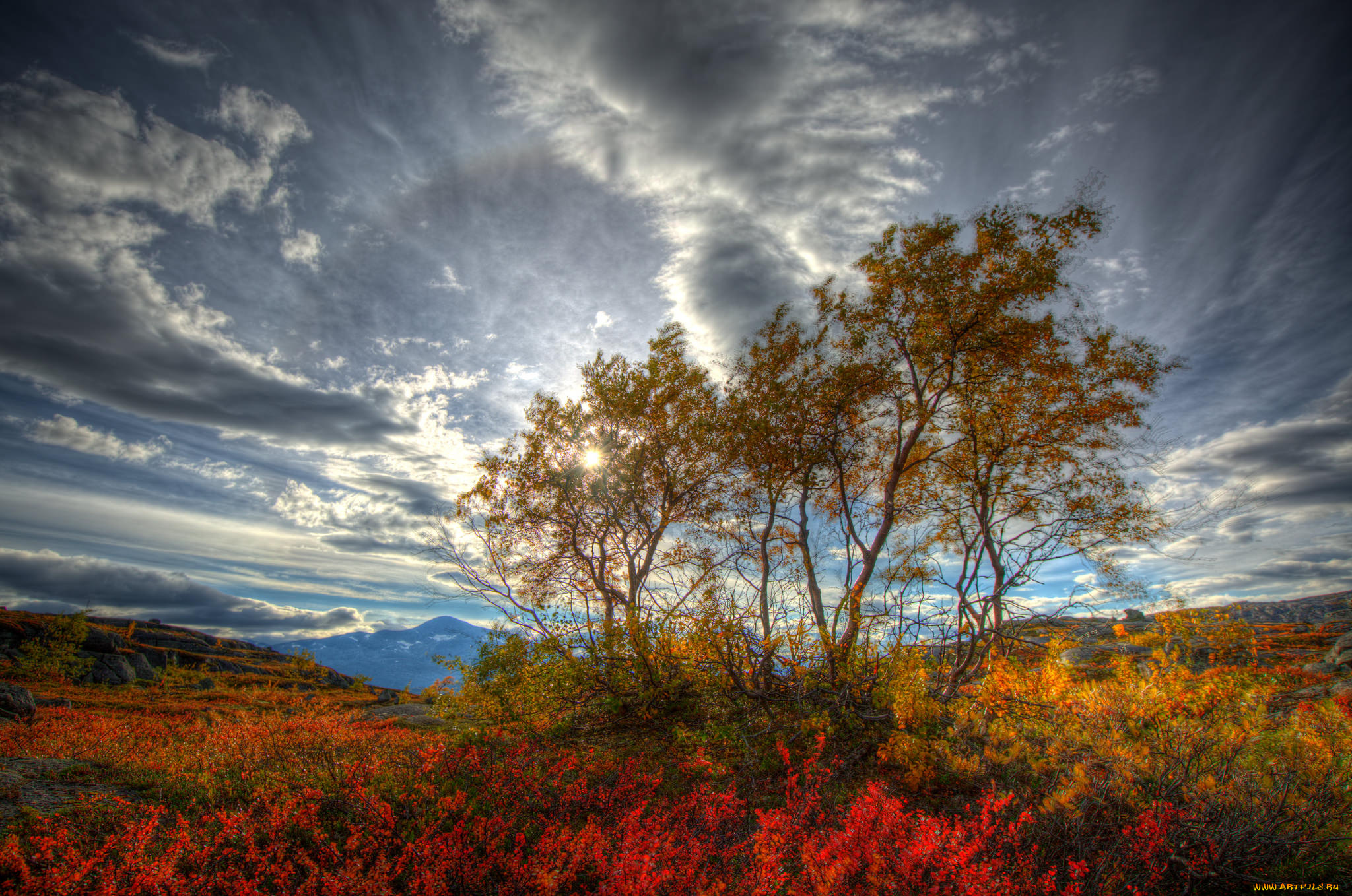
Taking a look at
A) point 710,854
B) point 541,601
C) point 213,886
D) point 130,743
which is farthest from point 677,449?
point 130,743

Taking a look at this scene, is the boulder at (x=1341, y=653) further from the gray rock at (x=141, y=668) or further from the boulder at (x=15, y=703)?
the gray rock at (x=141, y=668)

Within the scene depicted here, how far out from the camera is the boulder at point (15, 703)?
49.4ft

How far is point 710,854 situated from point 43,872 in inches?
206

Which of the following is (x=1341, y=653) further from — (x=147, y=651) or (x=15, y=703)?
(x=147, y=651)

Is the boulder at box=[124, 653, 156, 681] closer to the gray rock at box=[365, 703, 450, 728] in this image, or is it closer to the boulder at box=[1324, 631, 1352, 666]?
the gray rock at box=[365, 703, 450, 728]

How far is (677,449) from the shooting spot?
547 inches

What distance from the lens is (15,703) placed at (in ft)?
53.2

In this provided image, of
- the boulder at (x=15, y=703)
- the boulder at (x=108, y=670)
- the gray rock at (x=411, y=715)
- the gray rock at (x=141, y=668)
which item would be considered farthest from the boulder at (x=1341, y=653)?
the gray rock at (x=141, y=668)

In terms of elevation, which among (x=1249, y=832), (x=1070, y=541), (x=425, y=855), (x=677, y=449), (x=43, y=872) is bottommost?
(x=43, y=872)

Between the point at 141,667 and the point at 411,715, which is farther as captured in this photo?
the point at 141,667

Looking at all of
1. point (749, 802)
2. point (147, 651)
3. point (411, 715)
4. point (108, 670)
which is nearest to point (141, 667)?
point (108, 670)

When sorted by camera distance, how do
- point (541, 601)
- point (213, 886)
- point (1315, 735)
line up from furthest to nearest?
point (541, 601), point (1315, 735), point (213, 886)

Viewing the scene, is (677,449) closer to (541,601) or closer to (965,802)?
(541,601)

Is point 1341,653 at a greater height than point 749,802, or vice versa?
point 1341,653
